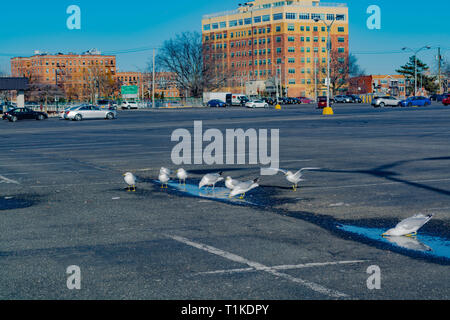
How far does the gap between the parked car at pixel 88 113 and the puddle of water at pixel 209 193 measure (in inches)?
1786

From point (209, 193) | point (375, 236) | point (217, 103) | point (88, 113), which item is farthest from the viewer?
point (217, 103)

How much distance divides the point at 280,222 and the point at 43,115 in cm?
5558

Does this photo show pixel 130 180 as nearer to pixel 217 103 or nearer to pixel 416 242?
pixel 416 242

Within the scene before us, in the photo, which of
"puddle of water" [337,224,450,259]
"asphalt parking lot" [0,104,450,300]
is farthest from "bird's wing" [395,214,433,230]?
"asphalt parking lot" [0,104,450,300]

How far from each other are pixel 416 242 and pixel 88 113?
51853 mm

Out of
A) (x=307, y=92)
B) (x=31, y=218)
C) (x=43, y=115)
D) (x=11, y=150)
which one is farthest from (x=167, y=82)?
(x=31, y=218)

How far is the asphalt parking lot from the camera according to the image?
17.4 ft

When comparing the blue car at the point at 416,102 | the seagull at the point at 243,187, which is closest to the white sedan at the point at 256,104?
the blue car at the point at 416,102

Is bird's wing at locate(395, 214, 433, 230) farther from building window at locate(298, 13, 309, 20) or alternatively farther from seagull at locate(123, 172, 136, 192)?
building window at locate(298, 13, 309, 20)

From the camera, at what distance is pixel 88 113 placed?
55969 millimetres

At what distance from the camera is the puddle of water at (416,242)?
256 inches

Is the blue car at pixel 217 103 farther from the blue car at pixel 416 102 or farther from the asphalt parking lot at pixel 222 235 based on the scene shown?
the asphalt parking lot at pixel 222 235

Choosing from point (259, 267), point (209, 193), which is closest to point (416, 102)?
point (209, 193)
